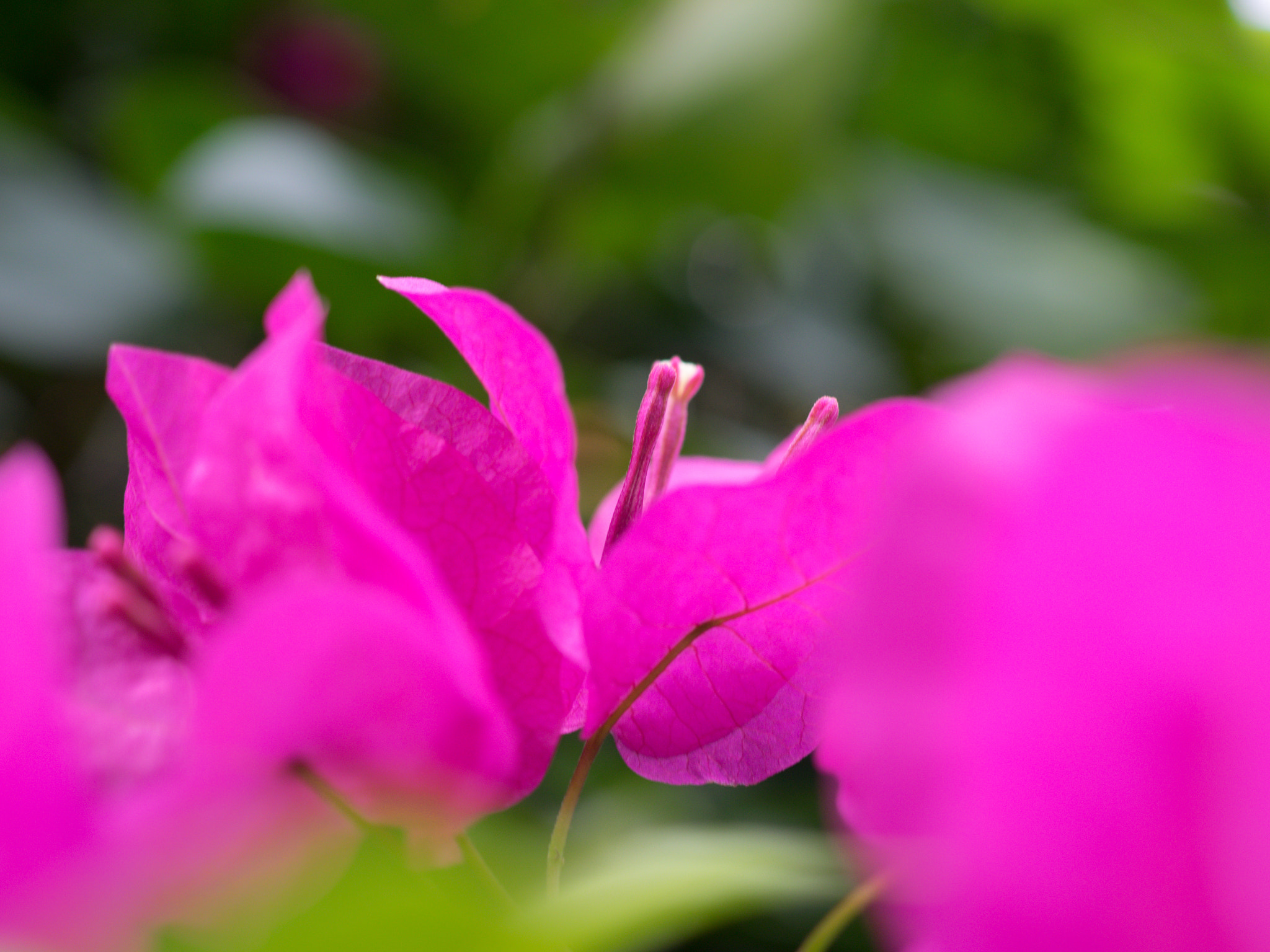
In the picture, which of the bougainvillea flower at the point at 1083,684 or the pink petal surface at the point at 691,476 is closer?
the bougainvillea flower at the point at 1083,684

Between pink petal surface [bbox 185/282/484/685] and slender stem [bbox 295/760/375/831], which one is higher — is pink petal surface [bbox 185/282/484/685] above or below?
above

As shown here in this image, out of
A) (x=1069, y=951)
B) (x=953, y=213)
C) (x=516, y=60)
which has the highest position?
(x=516, y=60)

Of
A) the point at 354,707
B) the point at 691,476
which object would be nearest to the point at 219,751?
the point at 354,707

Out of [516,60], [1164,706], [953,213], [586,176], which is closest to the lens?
[1164,706]

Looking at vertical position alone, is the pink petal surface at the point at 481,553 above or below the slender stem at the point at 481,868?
above

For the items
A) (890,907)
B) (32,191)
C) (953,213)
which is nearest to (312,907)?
(890,907)

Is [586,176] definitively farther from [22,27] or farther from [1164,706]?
[1164,706]

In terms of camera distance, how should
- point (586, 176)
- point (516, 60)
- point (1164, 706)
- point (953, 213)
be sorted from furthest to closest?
point (953, 213), point (516, 60), point (586, 176), point (1164, 706)
